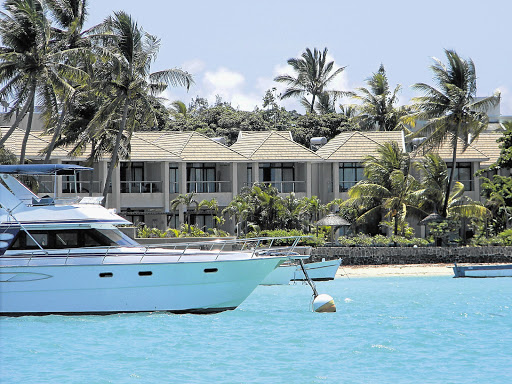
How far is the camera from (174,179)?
4838cm

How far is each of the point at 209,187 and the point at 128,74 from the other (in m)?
12.4

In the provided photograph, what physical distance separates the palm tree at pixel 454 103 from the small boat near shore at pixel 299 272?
34.5ft

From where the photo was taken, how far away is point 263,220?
1594 inches

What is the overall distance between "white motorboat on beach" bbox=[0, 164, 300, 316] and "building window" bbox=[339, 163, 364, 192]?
27.5 m

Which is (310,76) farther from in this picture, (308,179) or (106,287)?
(106,287)

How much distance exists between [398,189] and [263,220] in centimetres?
692

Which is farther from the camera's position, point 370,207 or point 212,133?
point 212,133

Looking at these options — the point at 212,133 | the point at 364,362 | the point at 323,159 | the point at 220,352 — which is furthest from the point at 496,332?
the point at 212,133

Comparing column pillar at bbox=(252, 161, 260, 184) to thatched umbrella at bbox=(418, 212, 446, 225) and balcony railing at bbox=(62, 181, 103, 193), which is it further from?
thatched umbrella at bbox=(418, 212, 446, 225)

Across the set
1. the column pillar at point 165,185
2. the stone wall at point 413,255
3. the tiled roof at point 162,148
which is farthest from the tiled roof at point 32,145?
the stone wall at point 413,255

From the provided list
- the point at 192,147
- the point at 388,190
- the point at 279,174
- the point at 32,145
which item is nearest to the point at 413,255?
the point at 388,190

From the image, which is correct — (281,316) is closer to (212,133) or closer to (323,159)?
(323,159)

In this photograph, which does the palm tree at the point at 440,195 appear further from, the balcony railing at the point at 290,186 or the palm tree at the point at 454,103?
the balcony railing at the point at 290,186

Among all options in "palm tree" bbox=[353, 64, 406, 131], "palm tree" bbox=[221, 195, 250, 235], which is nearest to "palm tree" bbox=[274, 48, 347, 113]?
"palm tree" bbox=[353, 64, 406, 131]
